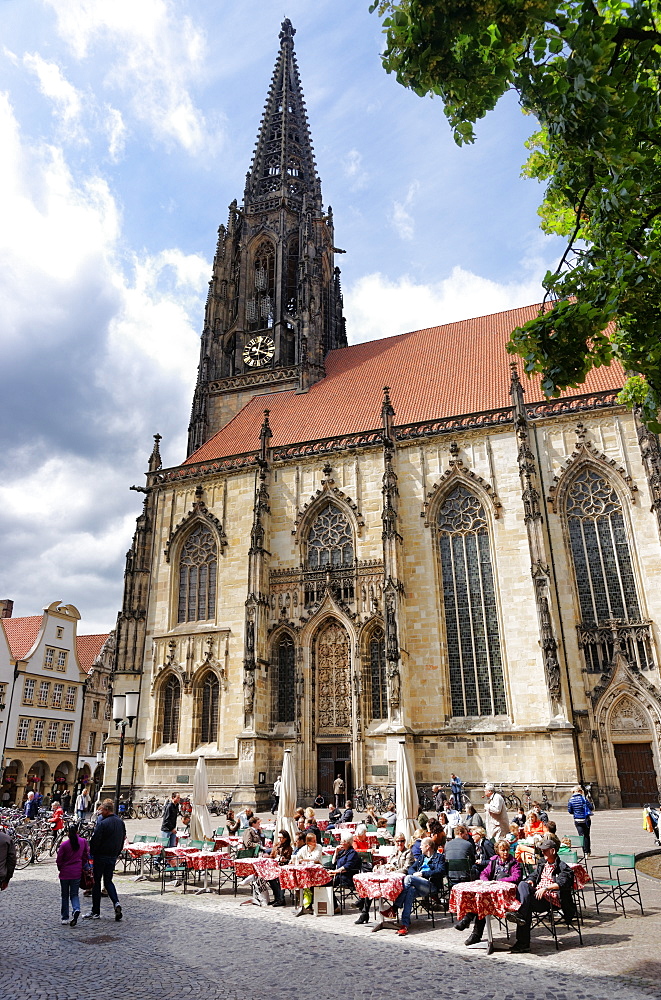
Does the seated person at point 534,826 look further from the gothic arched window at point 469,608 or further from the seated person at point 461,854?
the gothic arched window at point 469,608

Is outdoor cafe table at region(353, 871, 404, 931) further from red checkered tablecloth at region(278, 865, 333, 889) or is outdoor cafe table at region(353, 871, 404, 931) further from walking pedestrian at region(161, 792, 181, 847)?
walking pedestrian at region(161, 792, 181, 847)

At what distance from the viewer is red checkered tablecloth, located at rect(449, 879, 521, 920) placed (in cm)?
726

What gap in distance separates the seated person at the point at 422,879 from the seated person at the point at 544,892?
1.32 meters

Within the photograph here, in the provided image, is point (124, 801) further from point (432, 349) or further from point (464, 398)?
point (432, 349)

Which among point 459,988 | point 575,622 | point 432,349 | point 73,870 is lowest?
point 459,988

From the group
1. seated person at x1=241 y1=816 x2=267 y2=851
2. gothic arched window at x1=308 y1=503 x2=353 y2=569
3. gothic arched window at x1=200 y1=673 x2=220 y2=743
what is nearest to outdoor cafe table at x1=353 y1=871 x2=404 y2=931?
seated person at x1=241 y1=816 x2=267 y2=851

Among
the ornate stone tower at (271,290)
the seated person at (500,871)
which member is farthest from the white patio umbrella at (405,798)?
the ornate stone tower at (271,290)

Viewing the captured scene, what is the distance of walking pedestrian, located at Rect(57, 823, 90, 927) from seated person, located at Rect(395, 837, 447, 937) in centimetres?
399

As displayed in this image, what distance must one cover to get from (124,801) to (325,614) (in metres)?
9.39

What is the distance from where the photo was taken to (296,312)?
3406 cm

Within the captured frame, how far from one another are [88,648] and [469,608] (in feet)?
104

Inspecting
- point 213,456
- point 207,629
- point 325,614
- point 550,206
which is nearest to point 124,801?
point 207,629

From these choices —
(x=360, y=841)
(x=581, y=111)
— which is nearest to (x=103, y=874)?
(x=360, y=841)

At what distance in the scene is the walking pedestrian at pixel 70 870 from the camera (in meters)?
8.38
